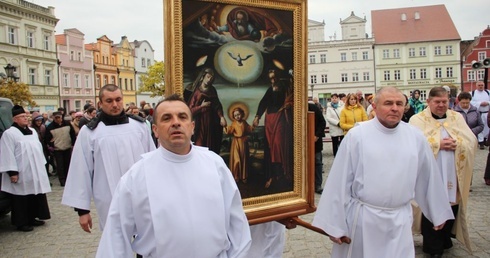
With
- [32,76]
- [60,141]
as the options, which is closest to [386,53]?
[32,76]

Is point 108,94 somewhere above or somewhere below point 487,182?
above

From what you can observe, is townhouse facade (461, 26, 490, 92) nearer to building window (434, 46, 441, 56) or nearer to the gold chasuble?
→ building window (434, 46, 441, 56)

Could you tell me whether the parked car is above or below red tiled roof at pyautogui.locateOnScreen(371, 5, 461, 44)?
below

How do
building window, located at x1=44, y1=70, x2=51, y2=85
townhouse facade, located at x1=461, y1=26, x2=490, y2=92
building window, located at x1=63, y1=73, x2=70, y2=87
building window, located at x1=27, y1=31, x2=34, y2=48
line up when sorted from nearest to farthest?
building window, located at x1=27, y1=31, x2=34, y2=48
building window, located at x1=44, y1=70, x2=51, y2=85
building window, located at x1=63, y1=73, x2=70, y2=87
townhouse facade, located at x1=461, y1=26, x2=490, y2=92

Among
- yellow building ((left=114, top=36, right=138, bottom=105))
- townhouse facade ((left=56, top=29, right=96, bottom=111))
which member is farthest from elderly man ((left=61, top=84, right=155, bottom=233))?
yellow building ((left=114, top=36, right=138, bottom=105))

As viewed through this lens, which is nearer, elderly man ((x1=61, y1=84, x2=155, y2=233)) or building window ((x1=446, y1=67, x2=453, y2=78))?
elderly man ((x1=61, y1=84, x2=155, y2=233))

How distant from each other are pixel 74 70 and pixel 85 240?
48.2m

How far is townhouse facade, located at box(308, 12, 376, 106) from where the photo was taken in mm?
66375

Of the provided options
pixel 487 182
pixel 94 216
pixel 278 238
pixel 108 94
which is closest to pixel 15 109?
pixel 94 216

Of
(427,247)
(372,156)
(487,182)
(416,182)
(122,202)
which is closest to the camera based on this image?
(122,202)

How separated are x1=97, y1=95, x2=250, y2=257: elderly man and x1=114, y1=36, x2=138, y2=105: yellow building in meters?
59.5

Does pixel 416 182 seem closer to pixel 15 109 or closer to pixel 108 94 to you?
pixel 108 94

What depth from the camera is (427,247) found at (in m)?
5.60

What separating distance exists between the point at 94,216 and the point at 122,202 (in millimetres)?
6421
